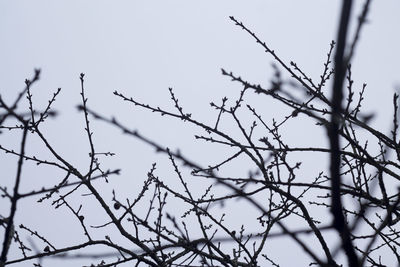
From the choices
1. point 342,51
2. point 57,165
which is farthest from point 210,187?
point 342,51

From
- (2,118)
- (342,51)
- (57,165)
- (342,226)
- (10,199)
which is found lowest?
(342,226)

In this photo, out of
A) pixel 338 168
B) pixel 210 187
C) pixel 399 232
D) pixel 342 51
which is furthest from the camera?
pixel 210 187

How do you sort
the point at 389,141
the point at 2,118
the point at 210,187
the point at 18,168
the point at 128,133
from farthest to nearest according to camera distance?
the point at 210,187, the point at 389,141, the point at 2,118, the point at 18,168, the point at 128,133

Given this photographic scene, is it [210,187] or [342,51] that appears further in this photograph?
[210,187]

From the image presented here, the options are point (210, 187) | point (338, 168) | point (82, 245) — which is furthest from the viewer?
point (210, 187)

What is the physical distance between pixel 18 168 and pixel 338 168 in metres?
1.27

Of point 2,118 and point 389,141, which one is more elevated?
point 389,141

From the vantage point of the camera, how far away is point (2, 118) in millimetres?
1984

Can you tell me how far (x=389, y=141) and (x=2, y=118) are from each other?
9.25 ft

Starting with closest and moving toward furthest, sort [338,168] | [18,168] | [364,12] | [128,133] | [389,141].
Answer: [338,168] < [364,12] < [128,133] < [18,168] < [389,141]

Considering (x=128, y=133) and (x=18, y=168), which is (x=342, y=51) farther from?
(x=18, y=168)

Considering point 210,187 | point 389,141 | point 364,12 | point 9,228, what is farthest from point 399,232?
point 9,228

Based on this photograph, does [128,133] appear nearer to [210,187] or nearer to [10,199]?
[10,199]

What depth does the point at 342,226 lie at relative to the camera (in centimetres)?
100
